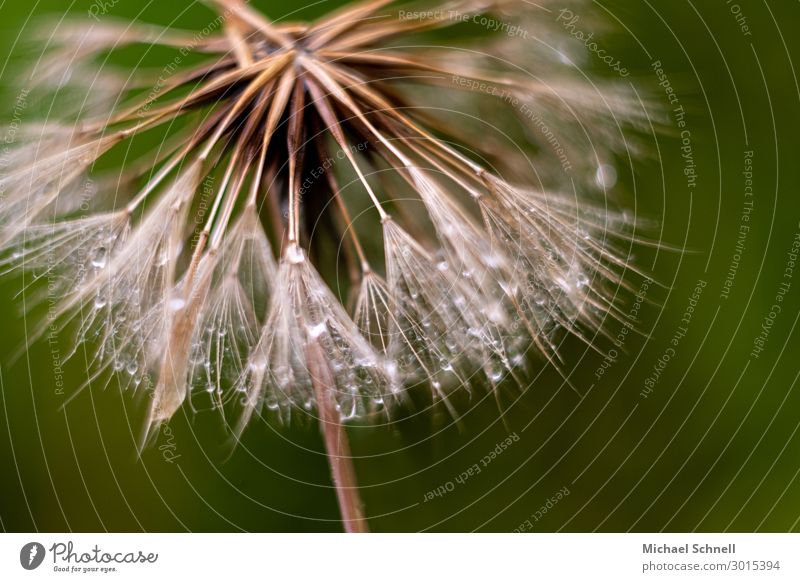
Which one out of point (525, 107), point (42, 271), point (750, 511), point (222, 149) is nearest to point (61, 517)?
point (42, 271)

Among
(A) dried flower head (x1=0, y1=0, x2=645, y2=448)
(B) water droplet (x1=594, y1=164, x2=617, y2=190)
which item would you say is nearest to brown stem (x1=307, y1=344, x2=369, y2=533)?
(A) dried flower head (x1=0, y1=0, x2=645, y2=448)

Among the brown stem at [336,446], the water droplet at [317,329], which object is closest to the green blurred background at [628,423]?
the brown stem at [336,446]

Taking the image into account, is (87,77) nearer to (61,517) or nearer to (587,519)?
(61,517)

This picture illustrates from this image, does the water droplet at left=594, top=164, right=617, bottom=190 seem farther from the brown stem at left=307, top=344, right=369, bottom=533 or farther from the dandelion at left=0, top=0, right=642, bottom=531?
the brown stem at left=307, top=344, right=369, bottom=533

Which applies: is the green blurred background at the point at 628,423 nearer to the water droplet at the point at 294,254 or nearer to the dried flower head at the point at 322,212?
the dried flower head at the point at 322,212

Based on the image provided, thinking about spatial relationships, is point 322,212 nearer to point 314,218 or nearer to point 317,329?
point 314,218

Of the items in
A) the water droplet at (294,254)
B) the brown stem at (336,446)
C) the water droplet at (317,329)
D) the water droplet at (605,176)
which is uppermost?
the water droplet at (605,176)

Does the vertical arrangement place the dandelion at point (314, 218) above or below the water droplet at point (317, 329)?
above
